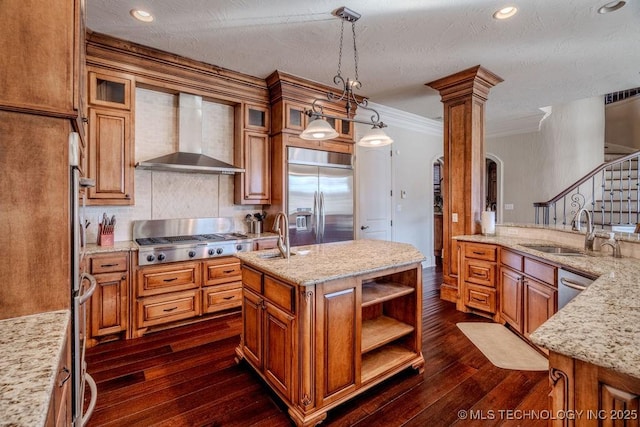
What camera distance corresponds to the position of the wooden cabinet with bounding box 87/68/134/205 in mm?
2912

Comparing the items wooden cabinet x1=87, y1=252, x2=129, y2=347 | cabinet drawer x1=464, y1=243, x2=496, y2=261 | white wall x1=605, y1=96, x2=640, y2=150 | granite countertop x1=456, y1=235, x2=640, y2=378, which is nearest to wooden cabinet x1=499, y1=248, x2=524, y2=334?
cabinet drawer x1=464, y1=243, x2=496, y2=261

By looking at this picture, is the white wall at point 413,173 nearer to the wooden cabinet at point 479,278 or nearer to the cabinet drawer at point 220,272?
the wooden cabinet at point 479,278

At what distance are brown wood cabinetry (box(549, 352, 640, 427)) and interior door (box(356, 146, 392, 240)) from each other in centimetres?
385

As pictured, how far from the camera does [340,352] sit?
Answer: 1884mm

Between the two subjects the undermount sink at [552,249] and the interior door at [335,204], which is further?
the interior door at [335,204]

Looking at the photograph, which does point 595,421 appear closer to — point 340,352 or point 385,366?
point 340,352

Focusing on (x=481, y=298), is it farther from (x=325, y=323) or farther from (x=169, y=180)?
(x=169, y=180)

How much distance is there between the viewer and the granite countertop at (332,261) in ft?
5.85

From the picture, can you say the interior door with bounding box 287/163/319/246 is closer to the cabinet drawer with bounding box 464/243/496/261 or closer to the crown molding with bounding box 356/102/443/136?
the crown molding with bounding box 356/102/443/136

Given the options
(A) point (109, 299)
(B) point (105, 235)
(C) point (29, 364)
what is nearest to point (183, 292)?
(A) point (109, 299)

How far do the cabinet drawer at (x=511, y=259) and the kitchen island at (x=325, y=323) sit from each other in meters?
1.25

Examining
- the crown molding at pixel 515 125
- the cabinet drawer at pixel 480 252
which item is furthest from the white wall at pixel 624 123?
the cabinet drawer at pixel 480 252

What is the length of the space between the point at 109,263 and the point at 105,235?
0.36m

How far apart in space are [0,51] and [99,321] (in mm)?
2460
